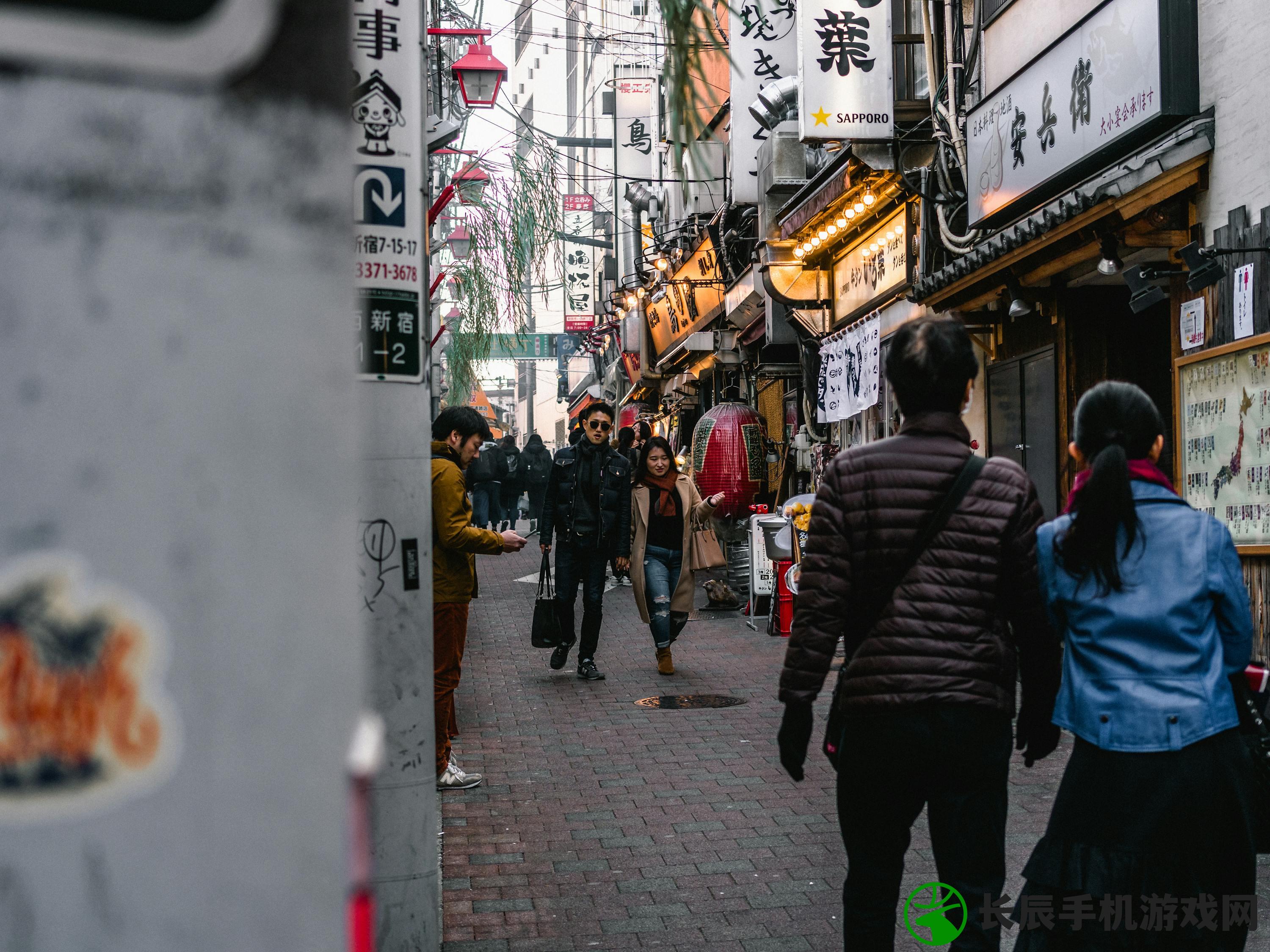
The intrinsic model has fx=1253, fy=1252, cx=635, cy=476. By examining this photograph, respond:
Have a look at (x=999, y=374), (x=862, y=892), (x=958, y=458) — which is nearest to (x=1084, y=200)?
Result: (x=999, y=374)

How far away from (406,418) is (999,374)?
29.7ft

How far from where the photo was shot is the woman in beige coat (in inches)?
418

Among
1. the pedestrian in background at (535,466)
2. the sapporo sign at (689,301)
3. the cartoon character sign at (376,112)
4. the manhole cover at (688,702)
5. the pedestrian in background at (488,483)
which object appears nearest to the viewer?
the cartoon character sign at (376,112)

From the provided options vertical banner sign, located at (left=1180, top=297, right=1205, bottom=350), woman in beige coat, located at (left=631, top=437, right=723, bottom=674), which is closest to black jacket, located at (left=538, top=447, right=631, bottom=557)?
woman in beige coat, located at (left=631, top=437, right=723, bottom=674)

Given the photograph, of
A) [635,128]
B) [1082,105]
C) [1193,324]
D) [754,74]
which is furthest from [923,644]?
[635,128]

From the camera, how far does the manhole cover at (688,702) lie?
30.1ft

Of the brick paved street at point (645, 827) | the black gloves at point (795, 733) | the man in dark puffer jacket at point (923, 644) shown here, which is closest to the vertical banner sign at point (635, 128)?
the brick paved street at point (645, 827)

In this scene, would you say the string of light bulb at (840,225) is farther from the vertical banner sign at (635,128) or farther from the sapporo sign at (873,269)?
the vertical banner sign at (635,128)

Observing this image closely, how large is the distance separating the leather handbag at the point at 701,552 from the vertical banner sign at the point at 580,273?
28.0 m

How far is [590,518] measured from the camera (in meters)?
10.2

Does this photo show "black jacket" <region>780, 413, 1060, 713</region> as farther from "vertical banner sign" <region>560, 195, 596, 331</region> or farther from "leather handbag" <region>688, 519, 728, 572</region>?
"vertical banner sign" <region>560, 195, 596, 331</region>

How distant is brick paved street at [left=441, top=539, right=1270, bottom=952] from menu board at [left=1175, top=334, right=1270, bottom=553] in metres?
1.64

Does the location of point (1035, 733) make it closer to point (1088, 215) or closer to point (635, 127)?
point (1088, 215)

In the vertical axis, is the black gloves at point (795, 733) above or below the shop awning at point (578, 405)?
below
